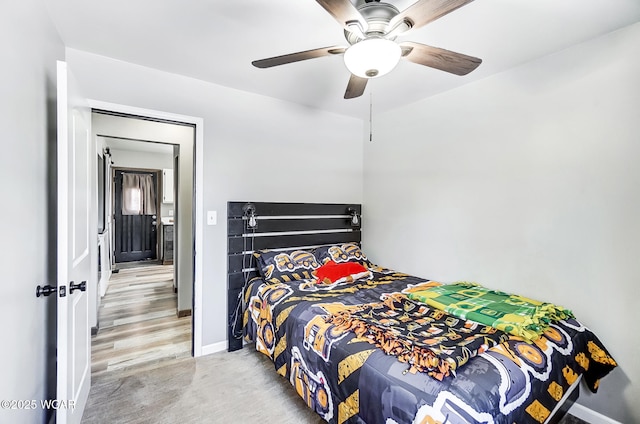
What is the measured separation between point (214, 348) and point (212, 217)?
127 centimetres

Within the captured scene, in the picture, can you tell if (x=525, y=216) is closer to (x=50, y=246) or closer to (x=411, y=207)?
(x=411, y=207)

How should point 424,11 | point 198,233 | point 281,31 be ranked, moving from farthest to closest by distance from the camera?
point 198,233
point 281,31
point 424,11

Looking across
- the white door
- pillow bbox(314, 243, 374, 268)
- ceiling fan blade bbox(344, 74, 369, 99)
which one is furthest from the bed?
ceiling fan blade bbox(344, 74, 369, 99)

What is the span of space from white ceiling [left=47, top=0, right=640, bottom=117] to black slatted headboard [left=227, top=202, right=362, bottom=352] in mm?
1320

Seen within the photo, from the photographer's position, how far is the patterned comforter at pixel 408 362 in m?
1.19

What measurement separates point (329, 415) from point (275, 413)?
524 mm

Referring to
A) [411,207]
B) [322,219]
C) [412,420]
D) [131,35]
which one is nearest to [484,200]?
[411,207]

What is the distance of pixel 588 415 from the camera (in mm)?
1909

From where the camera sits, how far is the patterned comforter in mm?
1192

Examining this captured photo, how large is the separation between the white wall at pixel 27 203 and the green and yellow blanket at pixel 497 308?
7.41ft

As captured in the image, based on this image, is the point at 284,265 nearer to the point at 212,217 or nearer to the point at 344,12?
the point at 212,217

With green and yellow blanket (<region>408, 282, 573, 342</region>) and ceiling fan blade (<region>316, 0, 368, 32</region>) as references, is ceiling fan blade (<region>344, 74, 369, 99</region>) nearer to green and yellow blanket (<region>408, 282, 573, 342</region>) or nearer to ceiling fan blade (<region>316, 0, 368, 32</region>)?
ceiling fan blade (<region>316, 0, 368, 32</region>)

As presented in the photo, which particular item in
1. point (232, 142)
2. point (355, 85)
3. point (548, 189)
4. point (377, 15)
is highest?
point (377, 15)

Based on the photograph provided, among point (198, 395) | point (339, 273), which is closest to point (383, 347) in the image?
point (339, 273)
